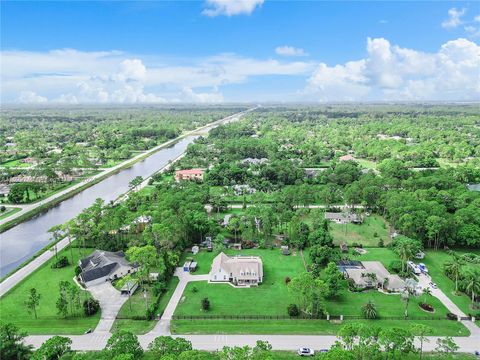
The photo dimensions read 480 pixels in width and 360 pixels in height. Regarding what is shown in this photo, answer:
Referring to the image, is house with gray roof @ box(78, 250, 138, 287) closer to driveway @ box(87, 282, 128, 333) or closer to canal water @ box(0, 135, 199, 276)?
driveway @ box(87, 282, 128, 333)

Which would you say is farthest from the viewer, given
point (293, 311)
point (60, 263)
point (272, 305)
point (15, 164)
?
point (15, 164)

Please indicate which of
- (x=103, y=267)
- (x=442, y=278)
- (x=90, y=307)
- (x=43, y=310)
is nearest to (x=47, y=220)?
(x=103, y=267)

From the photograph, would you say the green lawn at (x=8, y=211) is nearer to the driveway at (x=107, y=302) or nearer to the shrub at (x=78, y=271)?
the shrub at (x=78, y=271)

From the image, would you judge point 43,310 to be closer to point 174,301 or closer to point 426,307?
point 174,301

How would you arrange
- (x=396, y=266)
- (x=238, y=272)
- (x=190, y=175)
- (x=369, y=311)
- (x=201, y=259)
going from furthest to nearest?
(x=190, y=175)
(x=201, y=259)
(x=396, y=266)
(x=238, y=272)
(x=369, y=311)

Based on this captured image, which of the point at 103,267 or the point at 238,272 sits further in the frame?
the point at 103,267

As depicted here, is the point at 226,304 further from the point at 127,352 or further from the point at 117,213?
the point at 117,213

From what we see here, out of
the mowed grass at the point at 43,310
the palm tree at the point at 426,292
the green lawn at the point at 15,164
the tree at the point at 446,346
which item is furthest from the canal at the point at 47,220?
the palm tree at the point at 426,292
